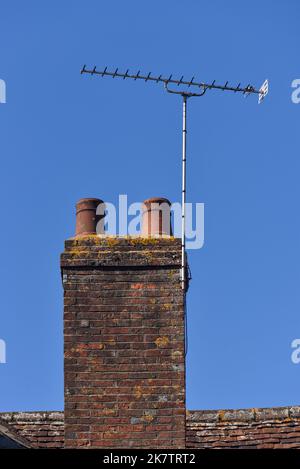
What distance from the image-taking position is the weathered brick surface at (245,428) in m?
17.2

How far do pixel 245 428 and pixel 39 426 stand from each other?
195cm

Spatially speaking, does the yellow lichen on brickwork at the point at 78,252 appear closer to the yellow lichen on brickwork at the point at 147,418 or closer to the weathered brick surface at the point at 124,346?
the weathered brick surface at the point at 124,346

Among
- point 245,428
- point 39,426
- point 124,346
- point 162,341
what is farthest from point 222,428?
point 124,346

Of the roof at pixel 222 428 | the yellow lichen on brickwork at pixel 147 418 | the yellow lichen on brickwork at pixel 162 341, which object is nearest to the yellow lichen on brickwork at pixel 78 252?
the yellow lichen on brickwork at pixel 162 341

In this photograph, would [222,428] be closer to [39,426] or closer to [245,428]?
[245,428]

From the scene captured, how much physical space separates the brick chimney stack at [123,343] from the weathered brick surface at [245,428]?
72.0 inches

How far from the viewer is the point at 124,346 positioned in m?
15.6

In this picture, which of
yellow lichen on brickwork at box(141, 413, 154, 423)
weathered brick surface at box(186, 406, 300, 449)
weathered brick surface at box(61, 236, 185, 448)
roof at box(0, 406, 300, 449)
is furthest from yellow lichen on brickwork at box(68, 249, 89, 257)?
weathered brick surface at box(186, 406, 300, 449)

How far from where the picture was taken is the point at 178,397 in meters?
15.4

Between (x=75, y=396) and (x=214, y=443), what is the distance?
2.27 metres
